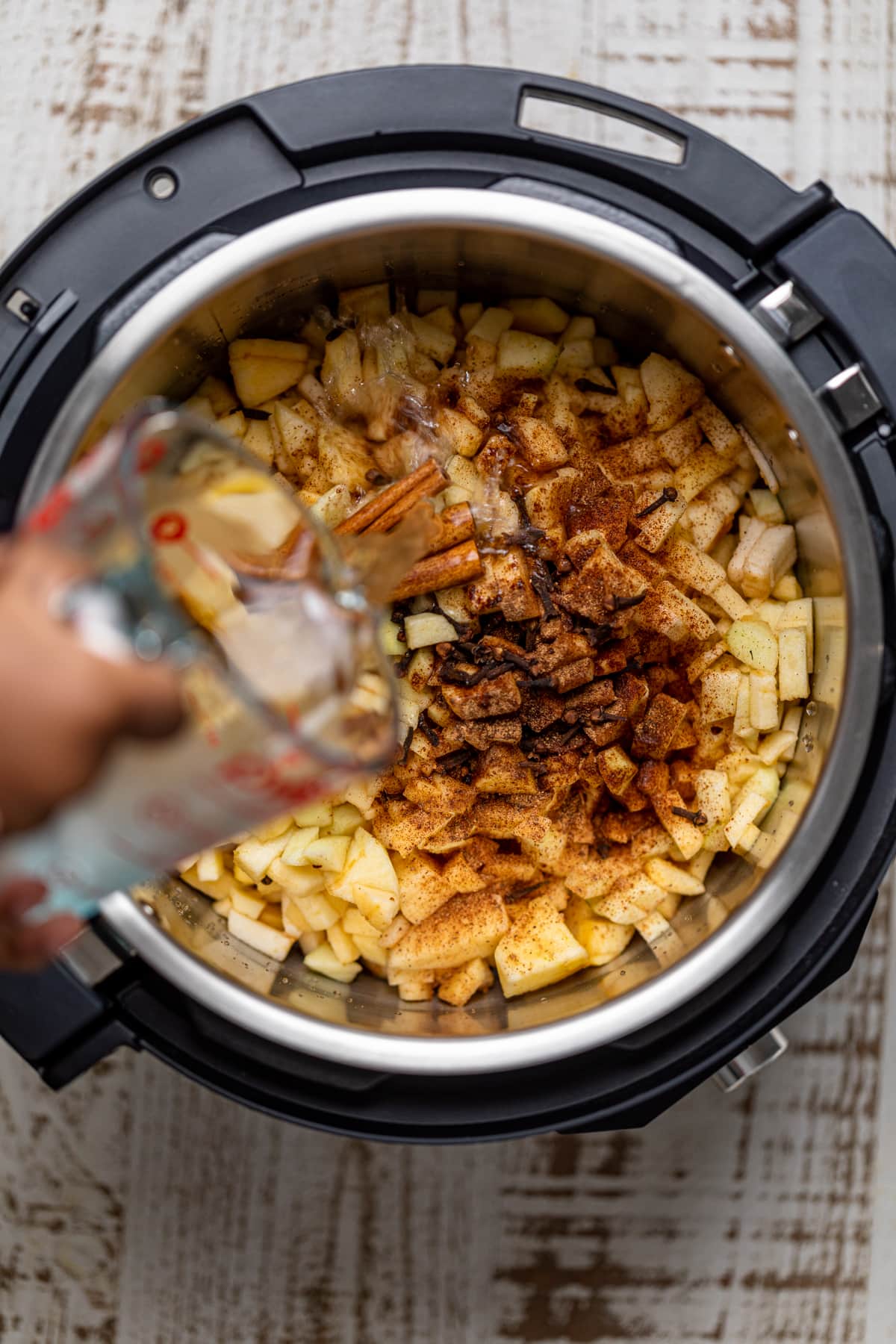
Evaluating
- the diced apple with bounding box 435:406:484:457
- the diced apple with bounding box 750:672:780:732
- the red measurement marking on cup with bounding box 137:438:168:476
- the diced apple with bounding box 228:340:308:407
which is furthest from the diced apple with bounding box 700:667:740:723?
the red measurement marking on cup with bounding box 137:438:168:476


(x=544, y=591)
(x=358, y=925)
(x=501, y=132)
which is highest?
(x=501, y=132)

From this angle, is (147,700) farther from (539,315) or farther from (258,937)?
(539,315)

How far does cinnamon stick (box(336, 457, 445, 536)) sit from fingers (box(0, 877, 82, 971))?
54cm

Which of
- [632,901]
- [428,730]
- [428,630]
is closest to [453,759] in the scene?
[428,730]

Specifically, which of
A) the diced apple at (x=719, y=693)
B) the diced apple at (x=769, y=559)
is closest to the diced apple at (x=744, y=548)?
the diced apple at (x=769, y=559)

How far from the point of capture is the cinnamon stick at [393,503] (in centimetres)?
119

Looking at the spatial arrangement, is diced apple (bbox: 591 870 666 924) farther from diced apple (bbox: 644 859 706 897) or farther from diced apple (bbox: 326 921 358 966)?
diced apple (bbox: 326 921 358 966)

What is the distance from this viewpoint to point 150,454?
76 centimetres

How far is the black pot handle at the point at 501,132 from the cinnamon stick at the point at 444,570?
1.32ft

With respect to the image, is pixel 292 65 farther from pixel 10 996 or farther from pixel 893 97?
pixel 10 996

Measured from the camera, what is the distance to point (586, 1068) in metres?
1.09

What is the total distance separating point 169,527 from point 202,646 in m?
0.09

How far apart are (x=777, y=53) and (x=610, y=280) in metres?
0.54

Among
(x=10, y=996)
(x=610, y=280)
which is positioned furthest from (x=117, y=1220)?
(x=610, y=280)
